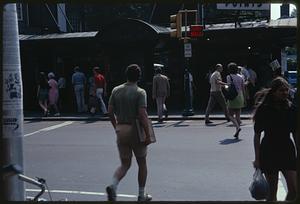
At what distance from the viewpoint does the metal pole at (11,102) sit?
443cm

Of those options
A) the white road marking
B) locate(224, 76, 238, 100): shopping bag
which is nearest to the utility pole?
locate(224, 76, 238, 100): shopping bag

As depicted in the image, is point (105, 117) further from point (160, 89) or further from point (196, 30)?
point (196, 30)

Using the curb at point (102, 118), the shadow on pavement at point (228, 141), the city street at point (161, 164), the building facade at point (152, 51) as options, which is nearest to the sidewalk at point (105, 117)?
the curb at point (102, 118)

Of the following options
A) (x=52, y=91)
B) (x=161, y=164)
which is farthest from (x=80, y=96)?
(x=161, y=164)

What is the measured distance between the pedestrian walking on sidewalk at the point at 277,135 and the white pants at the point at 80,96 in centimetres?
1415

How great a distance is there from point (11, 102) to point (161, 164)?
4.32m

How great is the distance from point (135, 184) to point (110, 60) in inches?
559

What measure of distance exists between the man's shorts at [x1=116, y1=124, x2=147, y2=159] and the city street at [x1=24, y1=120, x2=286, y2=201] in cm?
66

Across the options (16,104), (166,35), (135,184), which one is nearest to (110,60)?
(166,35)

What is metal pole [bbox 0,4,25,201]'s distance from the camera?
174 inches

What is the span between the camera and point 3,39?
4426mm

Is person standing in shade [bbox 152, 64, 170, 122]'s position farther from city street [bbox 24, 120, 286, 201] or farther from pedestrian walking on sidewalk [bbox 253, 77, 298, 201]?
pedestrian walking on sidewalk [bbox 253, 77, 298, 201]

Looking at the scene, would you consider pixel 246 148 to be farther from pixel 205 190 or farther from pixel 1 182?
pixel 1 182

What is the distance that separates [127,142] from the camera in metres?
5.89
